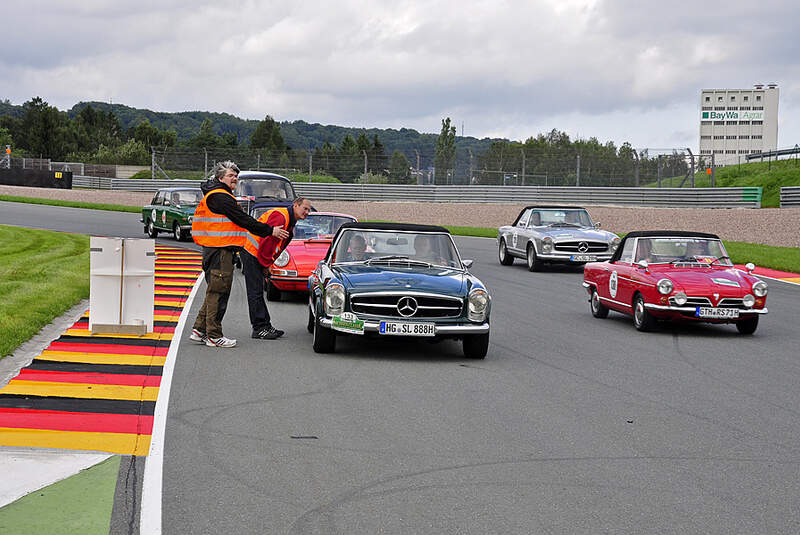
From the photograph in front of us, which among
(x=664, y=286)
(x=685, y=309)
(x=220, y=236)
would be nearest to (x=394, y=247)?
(x=220, y=236)

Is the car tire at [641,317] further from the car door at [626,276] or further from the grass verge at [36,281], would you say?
the grass verge at [36,281]

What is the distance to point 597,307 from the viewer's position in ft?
49.1

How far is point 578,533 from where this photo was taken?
4941mm

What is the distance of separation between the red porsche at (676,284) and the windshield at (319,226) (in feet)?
14.3

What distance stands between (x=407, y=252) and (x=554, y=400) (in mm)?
3602

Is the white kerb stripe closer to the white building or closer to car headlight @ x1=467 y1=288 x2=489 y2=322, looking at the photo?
car headlight @ x1=467 y1=288 x2=489 y2=322

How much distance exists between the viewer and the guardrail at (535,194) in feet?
135

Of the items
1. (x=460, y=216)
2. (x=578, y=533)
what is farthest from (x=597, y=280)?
(x=460, y=216)

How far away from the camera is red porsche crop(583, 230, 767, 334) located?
1264 cm

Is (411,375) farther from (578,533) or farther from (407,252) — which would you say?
(578,533)

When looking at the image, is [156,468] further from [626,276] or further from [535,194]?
[535,194]

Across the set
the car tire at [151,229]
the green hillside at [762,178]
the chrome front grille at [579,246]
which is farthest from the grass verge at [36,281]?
the green hillside at [762,178]

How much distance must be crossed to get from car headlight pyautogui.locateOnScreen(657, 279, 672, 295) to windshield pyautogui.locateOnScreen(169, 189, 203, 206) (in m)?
18.2

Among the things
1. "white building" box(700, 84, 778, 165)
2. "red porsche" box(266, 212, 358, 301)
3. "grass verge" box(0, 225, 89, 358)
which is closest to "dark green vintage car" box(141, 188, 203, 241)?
"grass verge" box(0, 225, 89, 358)
